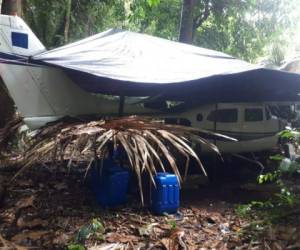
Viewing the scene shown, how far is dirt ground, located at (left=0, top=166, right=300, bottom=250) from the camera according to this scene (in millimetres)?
4109

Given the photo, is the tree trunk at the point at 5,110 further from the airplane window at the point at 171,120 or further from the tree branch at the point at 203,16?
the tree branch at the point at 203,16

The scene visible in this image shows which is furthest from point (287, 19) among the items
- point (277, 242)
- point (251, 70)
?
point (277, 242)

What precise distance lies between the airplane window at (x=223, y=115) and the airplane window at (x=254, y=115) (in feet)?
0.91

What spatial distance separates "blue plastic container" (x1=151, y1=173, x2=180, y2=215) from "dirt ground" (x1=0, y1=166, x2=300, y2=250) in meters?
0.12

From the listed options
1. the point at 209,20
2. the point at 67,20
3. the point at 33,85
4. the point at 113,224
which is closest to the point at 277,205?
the point at 113,224

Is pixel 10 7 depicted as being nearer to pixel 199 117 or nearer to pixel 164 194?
pixel 199 117

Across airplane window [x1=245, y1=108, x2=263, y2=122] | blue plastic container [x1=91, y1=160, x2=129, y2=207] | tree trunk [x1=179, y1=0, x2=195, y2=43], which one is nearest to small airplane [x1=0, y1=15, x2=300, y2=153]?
airplane window [x1=245, y1=108, x2=263, y2=122]

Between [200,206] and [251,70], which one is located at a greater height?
[251,70]

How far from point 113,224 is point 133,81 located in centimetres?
211

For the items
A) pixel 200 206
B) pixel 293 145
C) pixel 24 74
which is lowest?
pixel 200 206

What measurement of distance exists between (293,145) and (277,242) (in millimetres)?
4729

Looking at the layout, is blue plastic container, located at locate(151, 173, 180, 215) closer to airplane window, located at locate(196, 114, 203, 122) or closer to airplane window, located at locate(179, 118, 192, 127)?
airplane window, located at locate(179, 118, 192, 127)

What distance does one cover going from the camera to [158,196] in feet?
16.4

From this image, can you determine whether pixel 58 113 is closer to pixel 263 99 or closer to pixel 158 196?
pixel 158 196
